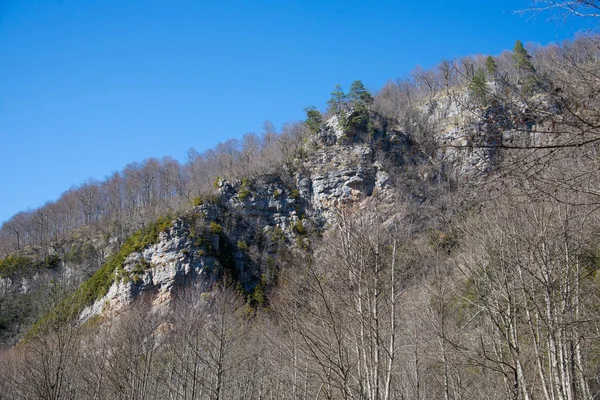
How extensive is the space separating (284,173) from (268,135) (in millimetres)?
16459

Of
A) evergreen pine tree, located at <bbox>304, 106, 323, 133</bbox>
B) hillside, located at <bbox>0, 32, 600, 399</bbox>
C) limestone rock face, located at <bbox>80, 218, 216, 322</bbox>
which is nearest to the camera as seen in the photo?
hillside, located at <bbox>0, 32, 600, 399</bbox>

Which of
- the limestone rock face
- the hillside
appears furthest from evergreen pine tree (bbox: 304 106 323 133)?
the limestone rock face

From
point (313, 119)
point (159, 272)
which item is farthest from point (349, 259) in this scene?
point (313, 119)

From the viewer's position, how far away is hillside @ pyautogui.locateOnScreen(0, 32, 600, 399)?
3787 mm

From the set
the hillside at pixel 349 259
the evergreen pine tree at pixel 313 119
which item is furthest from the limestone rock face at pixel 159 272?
the evergreen pine tree at pixel 313 119

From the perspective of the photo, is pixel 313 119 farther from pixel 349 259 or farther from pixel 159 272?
pixel 349 259

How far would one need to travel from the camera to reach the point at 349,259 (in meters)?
7.04

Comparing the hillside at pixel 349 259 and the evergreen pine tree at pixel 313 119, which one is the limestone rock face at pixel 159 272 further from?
the evergreen pine tree at pixel 313 119

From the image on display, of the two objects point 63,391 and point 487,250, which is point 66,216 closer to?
point 63,391

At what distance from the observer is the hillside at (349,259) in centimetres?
379

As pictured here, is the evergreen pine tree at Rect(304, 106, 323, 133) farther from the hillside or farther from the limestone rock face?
the limestone rock face

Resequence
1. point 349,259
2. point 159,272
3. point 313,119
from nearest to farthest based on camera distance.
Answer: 1. point 349,259
2. point 159,272
3. point 313,119

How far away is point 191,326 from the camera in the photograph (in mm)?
20359

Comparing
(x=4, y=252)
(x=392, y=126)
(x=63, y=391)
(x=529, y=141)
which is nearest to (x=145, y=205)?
(x=4, y=252)
